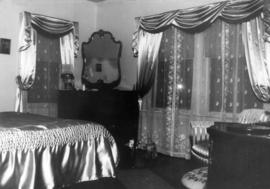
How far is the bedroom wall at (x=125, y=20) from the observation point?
5781 mm

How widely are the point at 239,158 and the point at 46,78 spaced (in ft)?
15.1

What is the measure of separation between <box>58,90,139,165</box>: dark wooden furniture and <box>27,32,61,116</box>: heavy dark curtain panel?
47 centimetres

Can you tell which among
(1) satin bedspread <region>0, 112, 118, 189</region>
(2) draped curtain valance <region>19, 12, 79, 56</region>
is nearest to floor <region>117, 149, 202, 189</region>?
(1) satin bedspread <region>0, 112, 118, 189</region>

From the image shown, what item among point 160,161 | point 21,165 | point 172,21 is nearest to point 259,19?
point 172,21

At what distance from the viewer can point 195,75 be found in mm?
4957

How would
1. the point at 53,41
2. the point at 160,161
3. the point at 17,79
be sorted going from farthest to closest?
1. the point at 53,41
2. the point at 17,79
3. the point at 160,161

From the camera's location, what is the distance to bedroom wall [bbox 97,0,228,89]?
19.0 feet

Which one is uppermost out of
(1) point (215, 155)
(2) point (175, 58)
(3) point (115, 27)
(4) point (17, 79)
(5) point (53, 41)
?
(3) point (115, 27)

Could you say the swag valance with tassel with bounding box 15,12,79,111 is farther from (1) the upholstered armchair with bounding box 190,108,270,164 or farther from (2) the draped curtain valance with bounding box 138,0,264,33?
(1) the upholstered armchair with bounding box 190,108,270,164

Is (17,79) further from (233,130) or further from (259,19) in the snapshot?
(233,130)

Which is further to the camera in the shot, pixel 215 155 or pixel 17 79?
pixel 17 79

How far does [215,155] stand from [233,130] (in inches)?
7.5

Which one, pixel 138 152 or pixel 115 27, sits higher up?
pixel 115 27

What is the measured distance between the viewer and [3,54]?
→ 5160 millimetres
